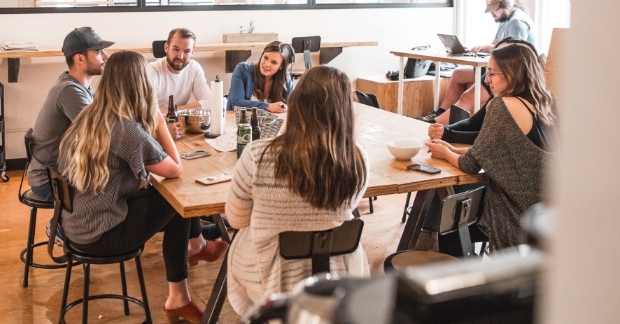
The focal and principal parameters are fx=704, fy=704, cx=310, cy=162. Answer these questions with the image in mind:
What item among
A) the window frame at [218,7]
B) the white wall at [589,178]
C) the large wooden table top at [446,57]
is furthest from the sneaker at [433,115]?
the white wall at [589,178]

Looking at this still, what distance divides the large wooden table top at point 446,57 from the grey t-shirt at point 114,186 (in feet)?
12.2

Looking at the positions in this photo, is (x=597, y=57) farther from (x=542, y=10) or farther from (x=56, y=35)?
(x=542, y=10)

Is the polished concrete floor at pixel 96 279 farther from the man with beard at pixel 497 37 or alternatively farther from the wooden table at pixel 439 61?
the man with beard at pixel 497 37

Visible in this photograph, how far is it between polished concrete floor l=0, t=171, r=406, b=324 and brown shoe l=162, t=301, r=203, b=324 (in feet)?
0.29

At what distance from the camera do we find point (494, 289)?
0.92ft

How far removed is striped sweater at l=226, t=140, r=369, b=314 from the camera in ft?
6.64

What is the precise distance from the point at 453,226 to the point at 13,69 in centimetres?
396

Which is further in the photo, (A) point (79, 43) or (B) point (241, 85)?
(B) point (241, 85)

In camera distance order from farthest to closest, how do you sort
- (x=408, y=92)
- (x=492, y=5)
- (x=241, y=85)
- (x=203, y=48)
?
(x=408, y=92), (x=492, y=5), (x=203, y=48), (x=241, y=85)

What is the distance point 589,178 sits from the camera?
20 centimetres

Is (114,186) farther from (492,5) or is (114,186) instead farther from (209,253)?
(492,5)

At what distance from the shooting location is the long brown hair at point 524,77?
2619mm

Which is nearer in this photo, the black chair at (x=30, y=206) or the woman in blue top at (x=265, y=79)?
the black chair at (x=30, y=206)

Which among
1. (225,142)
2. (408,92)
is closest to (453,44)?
(408,92)
